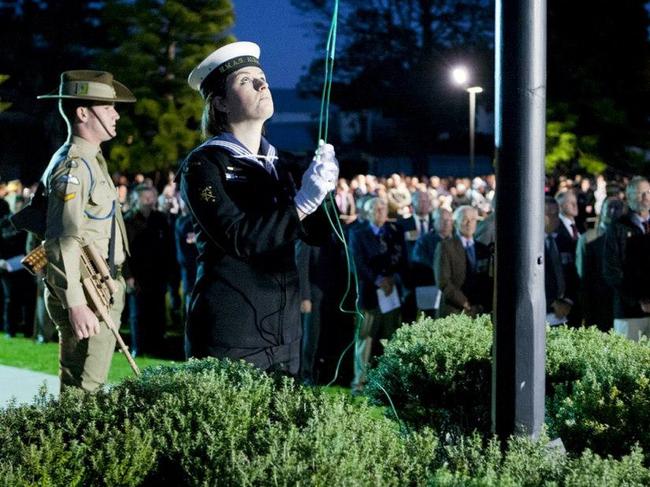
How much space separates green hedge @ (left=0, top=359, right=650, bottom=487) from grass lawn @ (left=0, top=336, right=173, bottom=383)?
698 cm

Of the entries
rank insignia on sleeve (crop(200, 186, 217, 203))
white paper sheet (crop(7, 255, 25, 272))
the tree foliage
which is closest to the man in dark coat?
white paper sheet (crop(7, 255, 25, 272))

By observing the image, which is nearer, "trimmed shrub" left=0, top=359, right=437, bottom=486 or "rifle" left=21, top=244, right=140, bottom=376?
"trimmed shrub" left=0, top=359, right=437, bottom=486

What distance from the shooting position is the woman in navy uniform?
3.72m

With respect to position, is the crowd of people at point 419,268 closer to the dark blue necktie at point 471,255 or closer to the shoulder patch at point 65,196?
the dark blue necktie at point 471,255

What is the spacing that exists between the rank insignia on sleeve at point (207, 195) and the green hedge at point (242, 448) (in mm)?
832

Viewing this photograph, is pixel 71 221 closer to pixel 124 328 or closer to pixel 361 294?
pixel 361 294

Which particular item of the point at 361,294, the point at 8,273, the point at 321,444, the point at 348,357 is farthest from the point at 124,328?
the point at 321,444

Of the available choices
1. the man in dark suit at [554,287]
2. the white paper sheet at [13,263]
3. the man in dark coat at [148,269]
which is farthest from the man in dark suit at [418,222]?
the white paper sheet at [13,263]

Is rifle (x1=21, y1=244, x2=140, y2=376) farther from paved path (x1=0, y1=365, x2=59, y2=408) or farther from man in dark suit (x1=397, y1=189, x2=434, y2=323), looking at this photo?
man in dark suit (x1=397, y1=189, x2=434, y2=323)

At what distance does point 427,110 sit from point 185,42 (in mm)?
15354

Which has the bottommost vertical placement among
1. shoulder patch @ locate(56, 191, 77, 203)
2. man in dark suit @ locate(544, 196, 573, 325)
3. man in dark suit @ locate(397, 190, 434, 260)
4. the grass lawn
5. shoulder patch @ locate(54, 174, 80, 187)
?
the grass lawn

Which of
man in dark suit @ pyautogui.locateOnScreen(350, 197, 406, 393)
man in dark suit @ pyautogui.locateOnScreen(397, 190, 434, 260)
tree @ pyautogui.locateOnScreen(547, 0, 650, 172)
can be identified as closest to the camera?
man in dark suit @ pyautogui.locateOnScreen(350, 197, 406, 393)

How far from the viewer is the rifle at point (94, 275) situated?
4812mm

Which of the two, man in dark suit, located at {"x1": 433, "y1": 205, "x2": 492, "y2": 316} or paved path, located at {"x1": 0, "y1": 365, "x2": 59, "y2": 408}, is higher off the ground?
man in dark suit, located at {"x1": 433, "y1": 205, "x2": 492, "y2": 316}
